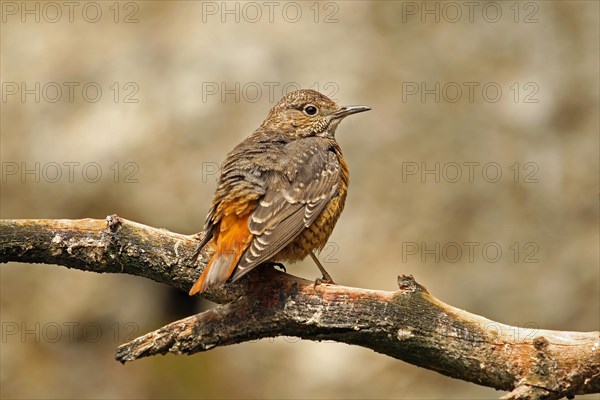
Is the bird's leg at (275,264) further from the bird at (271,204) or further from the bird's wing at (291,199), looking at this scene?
the bird's wing at (291,199)

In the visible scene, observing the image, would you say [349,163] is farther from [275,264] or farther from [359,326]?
[359,326]

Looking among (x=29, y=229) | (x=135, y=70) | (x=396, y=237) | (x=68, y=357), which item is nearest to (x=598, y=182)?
(x=396, y=237)

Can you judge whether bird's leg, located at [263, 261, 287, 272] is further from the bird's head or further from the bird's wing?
the bird's head

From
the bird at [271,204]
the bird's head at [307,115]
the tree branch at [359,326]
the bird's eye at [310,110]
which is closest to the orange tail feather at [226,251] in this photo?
the bird at [271,204]

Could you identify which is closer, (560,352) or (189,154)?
(560,352)

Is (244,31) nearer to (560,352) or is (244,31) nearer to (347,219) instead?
(347,219)
